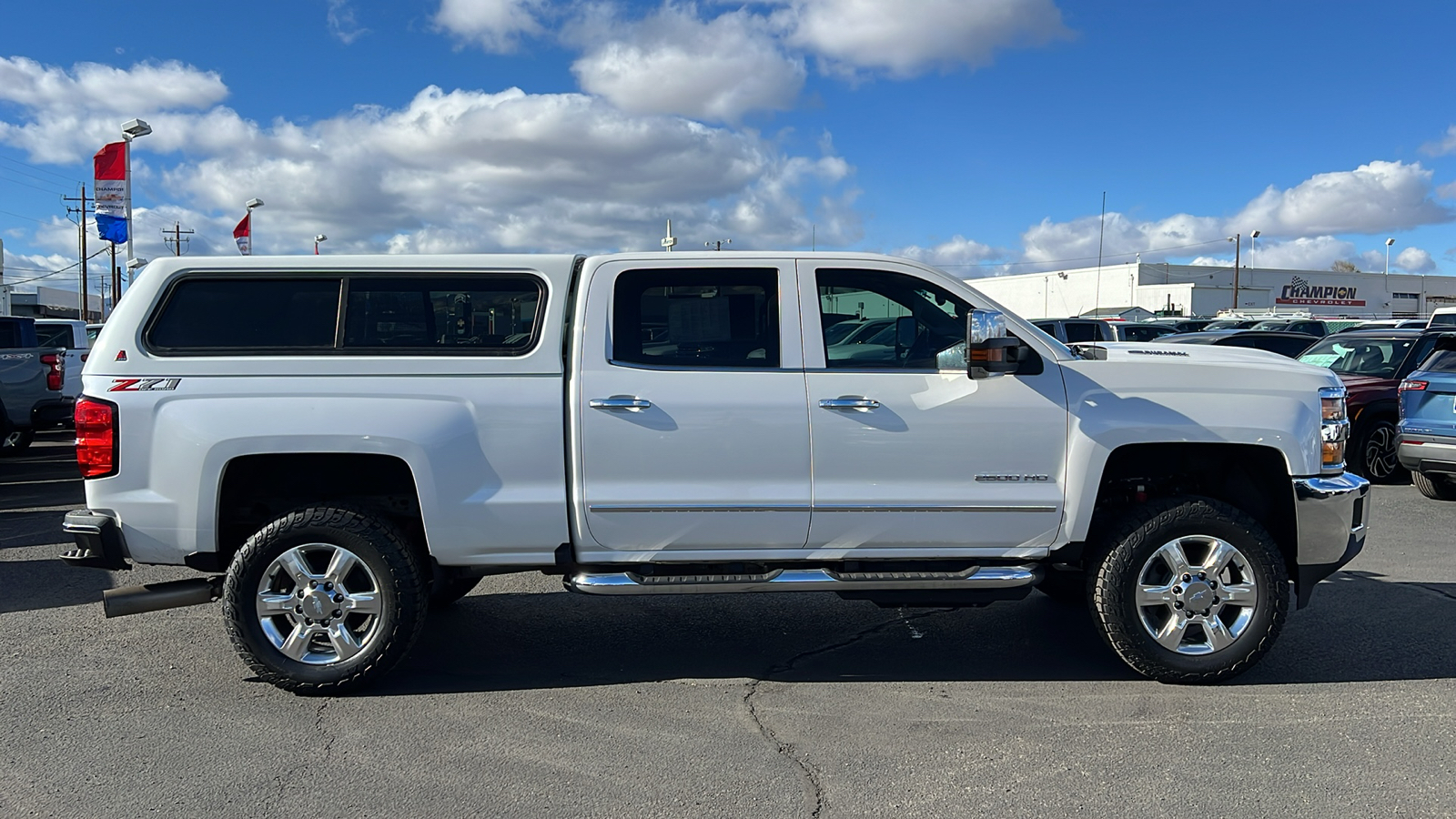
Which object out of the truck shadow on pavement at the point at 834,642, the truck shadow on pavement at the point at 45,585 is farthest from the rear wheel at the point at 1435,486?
the truck shadow on pavement at the point at 45,585

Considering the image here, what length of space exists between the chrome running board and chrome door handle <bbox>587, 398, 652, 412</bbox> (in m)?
0.74

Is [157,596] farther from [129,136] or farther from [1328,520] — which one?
[129,136]

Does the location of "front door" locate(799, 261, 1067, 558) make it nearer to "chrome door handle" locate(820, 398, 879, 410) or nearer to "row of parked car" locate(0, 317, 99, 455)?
"chrome door handle" locate(820, 398, 879, 410)

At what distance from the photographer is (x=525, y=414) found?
4.59 m

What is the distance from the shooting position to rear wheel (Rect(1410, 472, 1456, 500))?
33.1 ft

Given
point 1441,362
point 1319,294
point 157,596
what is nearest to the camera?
point 157,596

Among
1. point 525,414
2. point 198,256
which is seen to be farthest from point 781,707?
point 198,256

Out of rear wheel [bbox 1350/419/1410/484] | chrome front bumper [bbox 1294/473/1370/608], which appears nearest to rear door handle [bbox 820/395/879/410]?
chrome front bumper [bbox 1294/473/1370/608]

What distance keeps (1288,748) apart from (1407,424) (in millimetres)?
6728

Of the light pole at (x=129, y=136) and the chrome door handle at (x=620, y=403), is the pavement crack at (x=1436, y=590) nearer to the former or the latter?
the chrome door handle at (x=620, y=403)

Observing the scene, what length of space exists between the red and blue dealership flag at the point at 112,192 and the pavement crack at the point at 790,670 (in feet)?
56.0

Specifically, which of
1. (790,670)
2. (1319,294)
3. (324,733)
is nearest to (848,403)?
(790,670)

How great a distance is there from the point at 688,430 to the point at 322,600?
5.72 feet

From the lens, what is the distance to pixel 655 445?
4.60 meters
